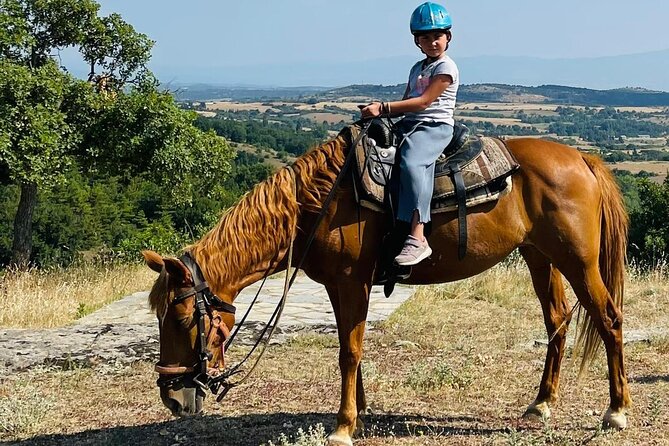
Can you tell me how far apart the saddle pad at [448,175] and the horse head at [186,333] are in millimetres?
1043

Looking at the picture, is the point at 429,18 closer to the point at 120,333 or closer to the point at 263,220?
the point at 263,220

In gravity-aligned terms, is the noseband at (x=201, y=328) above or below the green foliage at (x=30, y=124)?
below

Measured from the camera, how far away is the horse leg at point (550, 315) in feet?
16.2

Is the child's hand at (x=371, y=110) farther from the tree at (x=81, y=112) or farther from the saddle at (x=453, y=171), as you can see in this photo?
the tree at (x=81, y=112)

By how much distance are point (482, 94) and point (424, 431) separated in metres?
122

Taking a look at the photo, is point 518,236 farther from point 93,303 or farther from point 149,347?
point 93,303

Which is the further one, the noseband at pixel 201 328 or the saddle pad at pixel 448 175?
the saddle pad at pixel 448 175

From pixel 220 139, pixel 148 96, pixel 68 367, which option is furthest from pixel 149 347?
pixel 220 139

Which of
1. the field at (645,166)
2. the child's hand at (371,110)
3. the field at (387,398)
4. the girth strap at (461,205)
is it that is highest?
the child's hand at (371,110)

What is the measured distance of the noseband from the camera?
3799mm

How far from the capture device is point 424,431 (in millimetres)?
4617

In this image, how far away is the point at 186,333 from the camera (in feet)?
12.6

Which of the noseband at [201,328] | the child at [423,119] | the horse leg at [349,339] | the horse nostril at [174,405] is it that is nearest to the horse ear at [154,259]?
the noseband at [201,328]

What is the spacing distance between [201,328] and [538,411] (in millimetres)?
2391
